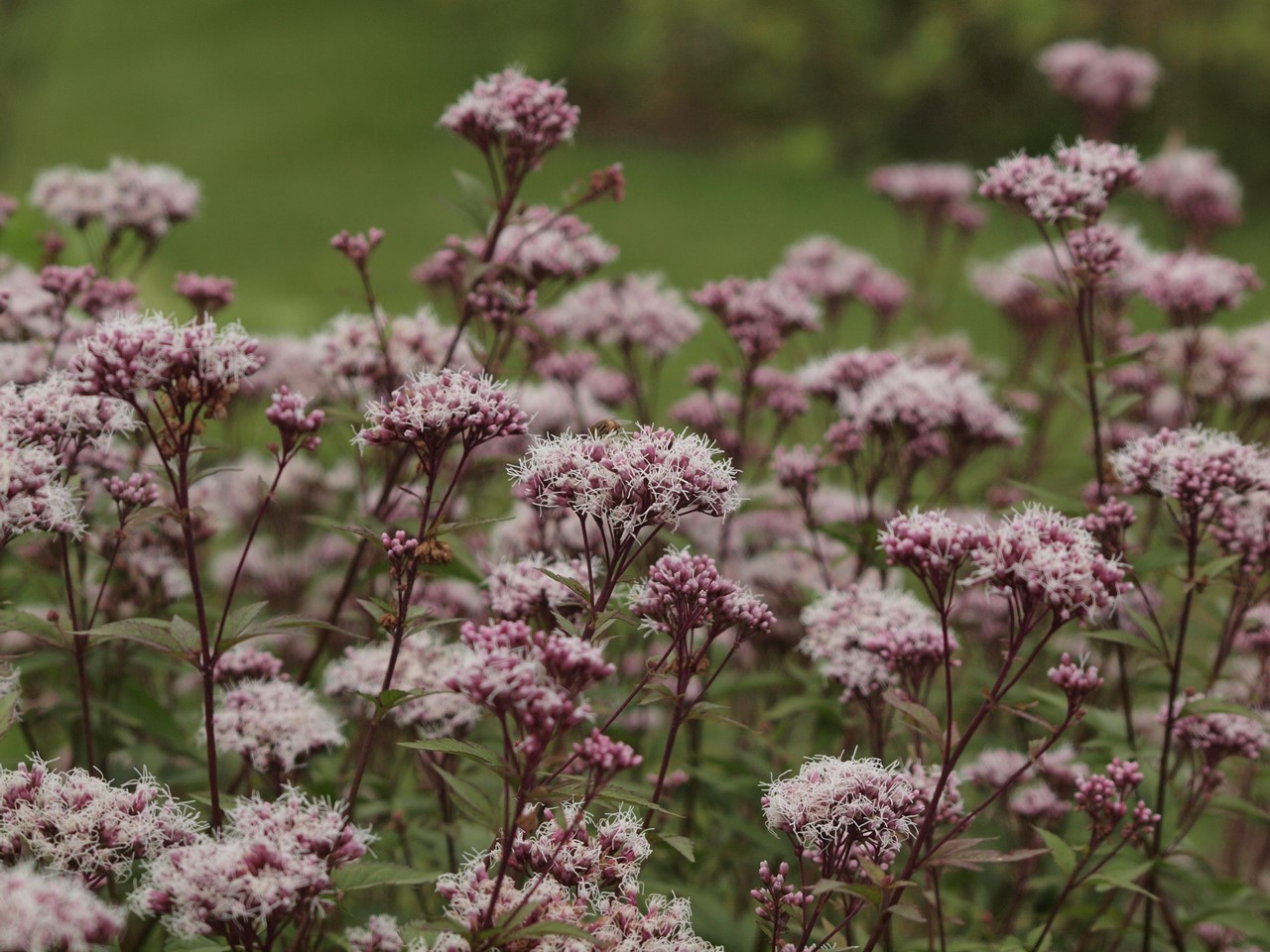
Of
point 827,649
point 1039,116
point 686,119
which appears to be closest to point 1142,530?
point 827,649

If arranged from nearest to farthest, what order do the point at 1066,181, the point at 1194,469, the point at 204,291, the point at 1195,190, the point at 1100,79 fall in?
the point at 1194,469
the point at 1066,181
the point at 204,291
the point at 1100,79
the point at 1195,190

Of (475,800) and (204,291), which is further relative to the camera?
(204,291)

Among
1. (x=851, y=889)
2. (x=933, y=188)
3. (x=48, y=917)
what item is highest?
(x=933, y=188)

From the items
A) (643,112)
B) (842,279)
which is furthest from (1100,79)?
(643,112)

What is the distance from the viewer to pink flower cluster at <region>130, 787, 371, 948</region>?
1.99 meters

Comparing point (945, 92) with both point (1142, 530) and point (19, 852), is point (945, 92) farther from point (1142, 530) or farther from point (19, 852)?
point (19, 852)

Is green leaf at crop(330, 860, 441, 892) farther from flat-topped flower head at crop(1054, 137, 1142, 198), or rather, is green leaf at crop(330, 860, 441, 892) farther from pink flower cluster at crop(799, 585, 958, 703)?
flat-topped flower head at crop(1054, 137, 1142, 198)

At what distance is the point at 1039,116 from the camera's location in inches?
596

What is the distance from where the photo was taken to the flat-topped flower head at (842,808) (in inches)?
87.7

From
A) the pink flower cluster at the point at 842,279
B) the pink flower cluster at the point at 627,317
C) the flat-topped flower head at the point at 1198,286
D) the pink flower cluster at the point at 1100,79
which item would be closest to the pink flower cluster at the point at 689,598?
the pink flower cluster at the point at 627,317

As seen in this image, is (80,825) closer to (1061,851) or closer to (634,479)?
(634,479)

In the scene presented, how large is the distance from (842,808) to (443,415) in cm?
95

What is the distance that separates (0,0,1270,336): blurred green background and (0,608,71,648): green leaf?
7137 mm

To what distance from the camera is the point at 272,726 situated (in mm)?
2855
